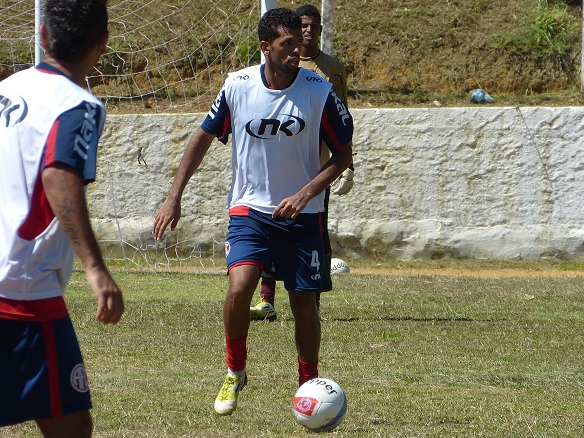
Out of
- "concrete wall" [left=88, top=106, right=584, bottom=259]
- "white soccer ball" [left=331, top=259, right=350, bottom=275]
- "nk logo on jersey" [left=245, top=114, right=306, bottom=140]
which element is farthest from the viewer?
"concrete wall" [left=88, top=106, right=584, bottom=259]

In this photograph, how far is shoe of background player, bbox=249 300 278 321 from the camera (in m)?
8.48

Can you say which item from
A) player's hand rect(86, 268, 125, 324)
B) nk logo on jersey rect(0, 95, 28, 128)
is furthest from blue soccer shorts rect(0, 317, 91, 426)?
nk logo on jersey rect(0, 95, 28, 128)

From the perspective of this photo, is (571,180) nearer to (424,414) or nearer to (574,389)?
(574,389)

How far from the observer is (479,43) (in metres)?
17.1

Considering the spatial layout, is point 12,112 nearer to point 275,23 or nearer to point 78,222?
point 78,222

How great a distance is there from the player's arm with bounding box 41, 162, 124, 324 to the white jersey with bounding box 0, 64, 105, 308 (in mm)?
51

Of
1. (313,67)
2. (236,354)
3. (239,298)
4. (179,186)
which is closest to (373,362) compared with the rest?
(236,354)

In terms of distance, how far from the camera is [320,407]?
16.2 feet

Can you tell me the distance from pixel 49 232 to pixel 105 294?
29 cm

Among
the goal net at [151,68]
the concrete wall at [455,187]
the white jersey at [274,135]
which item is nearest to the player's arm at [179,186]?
the white jersey at [274,135]

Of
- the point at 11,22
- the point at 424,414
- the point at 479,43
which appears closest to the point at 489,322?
the point at 424,414

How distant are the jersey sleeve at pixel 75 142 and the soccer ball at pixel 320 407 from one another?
2.12 meters

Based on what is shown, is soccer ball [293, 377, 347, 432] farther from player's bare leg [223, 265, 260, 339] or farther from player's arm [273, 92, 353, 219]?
player's arm [273, 92, 353, 219]

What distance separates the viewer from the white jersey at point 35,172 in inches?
127
